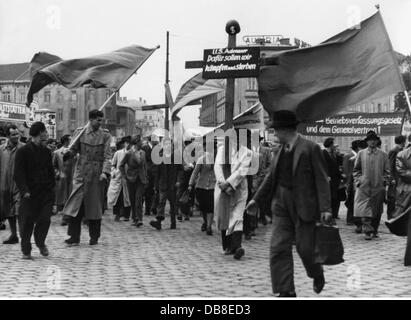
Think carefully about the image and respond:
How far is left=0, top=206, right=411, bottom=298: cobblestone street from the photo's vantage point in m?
7.39

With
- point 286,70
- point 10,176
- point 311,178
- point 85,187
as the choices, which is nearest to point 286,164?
point 311,178

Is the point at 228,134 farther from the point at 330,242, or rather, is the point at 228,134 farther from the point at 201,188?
the point at 330,242

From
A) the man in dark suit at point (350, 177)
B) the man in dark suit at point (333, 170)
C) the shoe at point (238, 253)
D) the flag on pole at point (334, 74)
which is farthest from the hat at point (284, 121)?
the man in dark suit at point (333, 170)

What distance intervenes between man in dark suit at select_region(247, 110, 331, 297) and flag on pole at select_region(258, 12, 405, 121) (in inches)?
106

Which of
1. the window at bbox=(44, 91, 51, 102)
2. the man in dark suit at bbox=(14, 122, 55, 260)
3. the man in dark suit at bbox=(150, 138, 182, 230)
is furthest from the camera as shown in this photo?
the window at bbox=(44, 91, 51, 102)

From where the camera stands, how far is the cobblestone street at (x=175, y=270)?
7395 mm

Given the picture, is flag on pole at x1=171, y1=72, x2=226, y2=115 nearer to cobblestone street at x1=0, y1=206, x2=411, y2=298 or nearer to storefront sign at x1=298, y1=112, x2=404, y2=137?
cobblestone street at x1=0, y1=206, x2=411, y2=298

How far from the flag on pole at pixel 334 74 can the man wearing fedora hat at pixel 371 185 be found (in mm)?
3793

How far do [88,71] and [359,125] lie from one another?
16.1 metres

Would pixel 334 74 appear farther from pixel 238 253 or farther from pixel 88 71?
pixel 88 71

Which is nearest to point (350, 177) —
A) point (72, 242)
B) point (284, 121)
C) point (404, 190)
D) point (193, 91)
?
point (193, 91)

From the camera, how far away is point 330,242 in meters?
6.43

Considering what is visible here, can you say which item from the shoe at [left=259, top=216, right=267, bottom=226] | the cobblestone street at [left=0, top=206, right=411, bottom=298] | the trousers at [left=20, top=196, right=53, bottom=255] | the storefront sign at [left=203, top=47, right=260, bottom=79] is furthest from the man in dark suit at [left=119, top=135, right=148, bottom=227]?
the trousers at [left=20, top=196, right=53, bottom=255]
